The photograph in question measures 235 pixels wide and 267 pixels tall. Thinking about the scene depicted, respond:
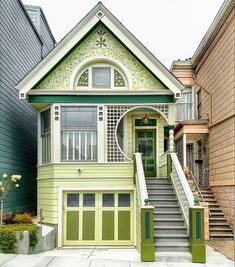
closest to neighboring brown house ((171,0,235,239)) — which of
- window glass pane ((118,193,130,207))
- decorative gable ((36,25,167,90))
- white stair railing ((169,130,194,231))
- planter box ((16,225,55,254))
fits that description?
white stair railing ((169,130,194,231))

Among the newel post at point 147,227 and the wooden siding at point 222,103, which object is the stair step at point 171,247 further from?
the wooden siding at point 222,103

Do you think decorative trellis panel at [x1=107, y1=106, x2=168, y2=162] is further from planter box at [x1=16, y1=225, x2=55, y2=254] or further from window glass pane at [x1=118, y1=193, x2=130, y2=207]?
planter box at [x1=16, y1=225, x2=55, y2=254]

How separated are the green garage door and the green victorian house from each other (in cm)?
4

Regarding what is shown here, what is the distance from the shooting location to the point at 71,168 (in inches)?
651

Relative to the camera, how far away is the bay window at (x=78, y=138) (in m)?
16.7

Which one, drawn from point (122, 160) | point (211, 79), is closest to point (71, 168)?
point (122, 160)

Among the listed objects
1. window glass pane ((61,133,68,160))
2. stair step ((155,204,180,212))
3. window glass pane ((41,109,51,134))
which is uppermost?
window glass pane ((41,109,51,134))

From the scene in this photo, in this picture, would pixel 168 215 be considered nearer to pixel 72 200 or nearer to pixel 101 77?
pixel 72 200

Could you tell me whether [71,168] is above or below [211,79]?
below

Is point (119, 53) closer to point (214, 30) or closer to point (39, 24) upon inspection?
point (214, 30)

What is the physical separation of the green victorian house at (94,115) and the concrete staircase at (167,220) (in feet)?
3.00

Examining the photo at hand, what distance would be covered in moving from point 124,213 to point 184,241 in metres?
3.34

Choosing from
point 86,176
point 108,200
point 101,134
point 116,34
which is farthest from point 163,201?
point 116,34

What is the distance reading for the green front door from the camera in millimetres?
19000
